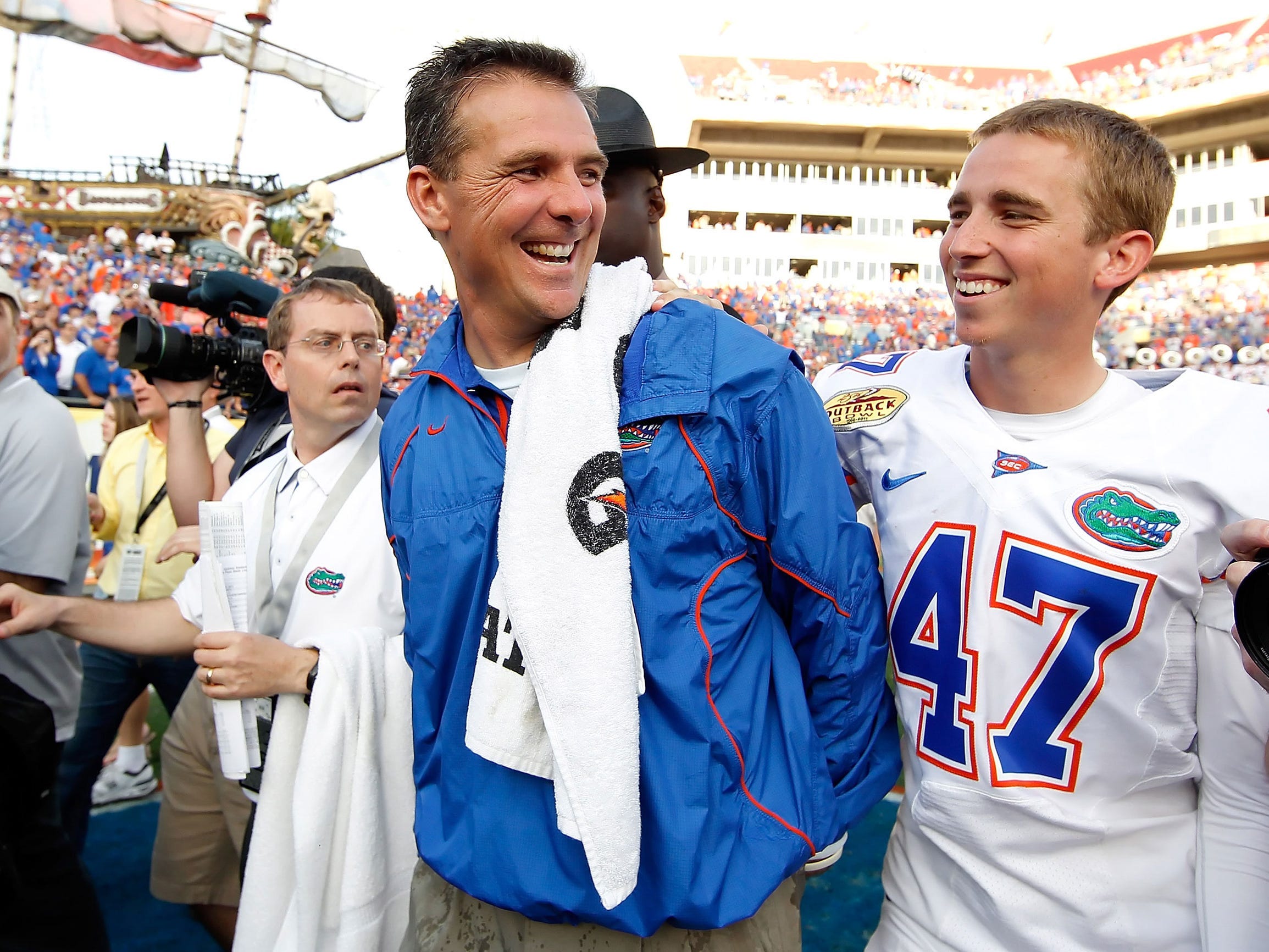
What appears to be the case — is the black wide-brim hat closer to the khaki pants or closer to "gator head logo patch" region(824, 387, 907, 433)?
"gator head logo patch" region(824, 387, 907, 433)

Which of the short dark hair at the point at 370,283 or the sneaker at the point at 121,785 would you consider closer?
the short dark hair at the point at 370,283

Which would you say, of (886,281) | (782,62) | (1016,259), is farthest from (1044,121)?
(782,62)

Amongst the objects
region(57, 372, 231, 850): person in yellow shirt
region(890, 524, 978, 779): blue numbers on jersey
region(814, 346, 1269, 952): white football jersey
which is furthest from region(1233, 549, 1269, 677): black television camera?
region(57, 372, 231, 850): person in yellow shirt

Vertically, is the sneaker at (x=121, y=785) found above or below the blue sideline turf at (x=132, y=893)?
below

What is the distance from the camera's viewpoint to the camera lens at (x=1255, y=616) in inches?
39.3

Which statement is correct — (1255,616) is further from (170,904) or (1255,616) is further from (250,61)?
(250,61)

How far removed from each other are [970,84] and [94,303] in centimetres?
4188

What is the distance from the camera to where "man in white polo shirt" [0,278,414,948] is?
1.69 metres

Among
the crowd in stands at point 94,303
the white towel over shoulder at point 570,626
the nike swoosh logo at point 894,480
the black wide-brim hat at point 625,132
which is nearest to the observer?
the white towel over shoulder at point 570,626

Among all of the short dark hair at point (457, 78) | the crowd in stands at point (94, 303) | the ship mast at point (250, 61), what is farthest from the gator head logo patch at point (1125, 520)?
the ship mast at point (250, 61)

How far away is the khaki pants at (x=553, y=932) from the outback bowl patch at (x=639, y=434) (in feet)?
2.35

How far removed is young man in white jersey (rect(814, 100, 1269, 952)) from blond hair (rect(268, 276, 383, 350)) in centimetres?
150

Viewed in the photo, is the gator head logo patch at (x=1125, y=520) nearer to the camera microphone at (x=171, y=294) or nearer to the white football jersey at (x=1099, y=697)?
the white football jersey at (x=1099, y=697)

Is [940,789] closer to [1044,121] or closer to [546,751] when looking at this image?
[546,751]
